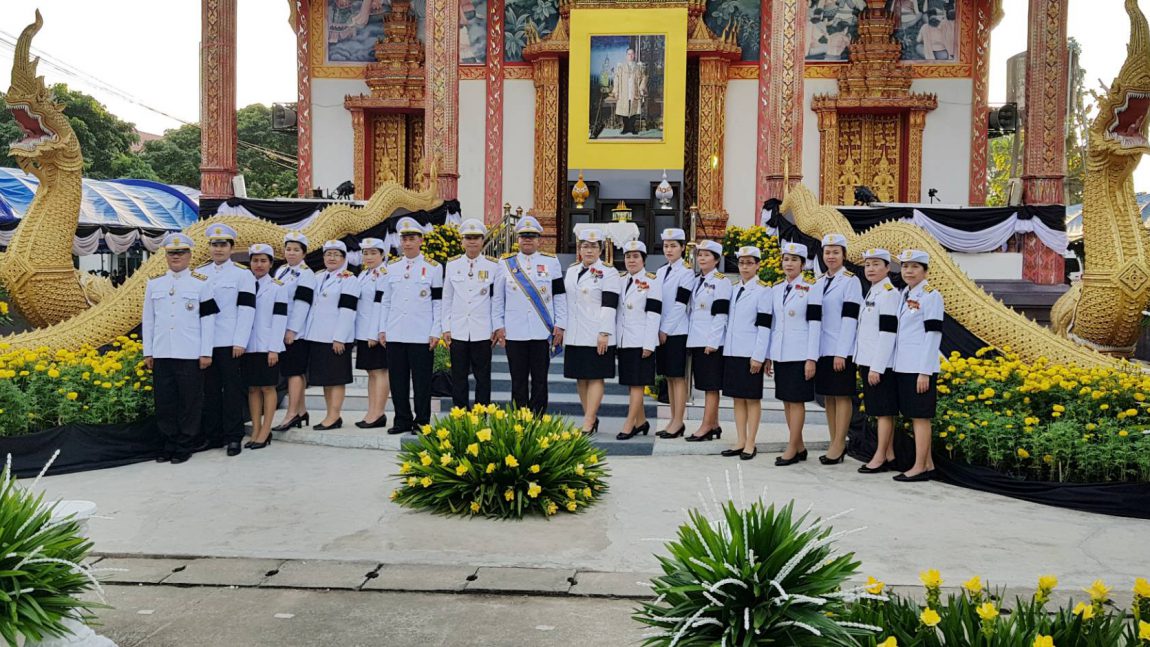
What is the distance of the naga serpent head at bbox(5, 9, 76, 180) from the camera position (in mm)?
10336

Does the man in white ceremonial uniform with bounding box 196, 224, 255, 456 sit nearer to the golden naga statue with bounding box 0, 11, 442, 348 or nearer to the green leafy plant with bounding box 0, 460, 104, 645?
the golden naga statue with bounding box 0, 11, 442, 348

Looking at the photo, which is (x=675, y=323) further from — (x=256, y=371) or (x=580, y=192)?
(x=580, y=192)

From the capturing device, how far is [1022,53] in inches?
842

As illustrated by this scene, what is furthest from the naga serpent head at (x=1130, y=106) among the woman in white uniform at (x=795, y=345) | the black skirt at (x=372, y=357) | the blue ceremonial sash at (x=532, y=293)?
the black skirt at (x=372, y=357)

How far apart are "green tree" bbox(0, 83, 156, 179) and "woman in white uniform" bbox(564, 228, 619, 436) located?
3667 centimetres

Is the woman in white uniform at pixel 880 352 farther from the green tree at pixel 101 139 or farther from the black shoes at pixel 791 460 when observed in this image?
the green tree at pixel 101 139

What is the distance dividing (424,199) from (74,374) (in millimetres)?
8252

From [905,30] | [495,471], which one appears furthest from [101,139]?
[495,471]

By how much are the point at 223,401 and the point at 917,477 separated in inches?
233

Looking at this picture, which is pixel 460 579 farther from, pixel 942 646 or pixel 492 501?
pixel 942 646

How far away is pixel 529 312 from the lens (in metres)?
9.21

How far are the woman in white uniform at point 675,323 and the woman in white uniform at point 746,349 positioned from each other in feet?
1.83

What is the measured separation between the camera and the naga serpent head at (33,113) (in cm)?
1034

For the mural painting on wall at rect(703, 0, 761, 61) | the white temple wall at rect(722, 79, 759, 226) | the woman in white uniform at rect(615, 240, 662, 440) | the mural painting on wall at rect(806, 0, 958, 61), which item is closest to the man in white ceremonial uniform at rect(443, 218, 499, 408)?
the woman in white uniform at rect(615, 240, 662, 440)
